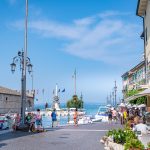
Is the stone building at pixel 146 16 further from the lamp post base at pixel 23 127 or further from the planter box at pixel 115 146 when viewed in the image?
the planter box at pixel 115 146

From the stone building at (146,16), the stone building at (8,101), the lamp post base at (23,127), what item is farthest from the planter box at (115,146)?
the stone building at (8,101)

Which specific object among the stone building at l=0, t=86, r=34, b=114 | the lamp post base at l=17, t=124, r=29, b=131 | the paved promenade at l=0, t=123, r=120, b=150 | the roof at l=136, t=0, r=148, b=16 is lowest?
the paved promenade at l=0, t=123, r=120, b=150

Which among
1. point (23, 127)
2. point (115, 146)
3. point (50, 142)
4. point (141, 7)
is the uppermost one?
point (141, 7)

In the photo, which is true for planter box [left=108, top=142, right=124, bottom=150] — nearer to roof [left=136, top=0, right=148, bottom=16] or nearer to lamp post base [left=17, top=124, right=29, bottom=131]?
lamp post base [left=17, top=124, right=29, bottom=131]

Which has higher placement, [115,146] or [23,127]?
[23,127]

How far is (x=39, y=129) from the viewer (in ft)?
100

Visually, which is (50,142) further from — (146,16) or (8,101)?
(8,101)

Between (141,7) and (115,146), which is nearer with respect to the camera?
(115,146)

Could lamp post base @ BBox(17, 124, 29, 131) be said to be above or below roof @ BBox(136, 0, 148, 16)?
below

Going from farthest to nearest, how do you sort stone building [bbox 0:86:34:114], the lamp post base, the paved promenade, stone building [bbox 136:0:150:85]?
stone building [bbox 0:86:34:114], stone building [bbox 136:0:150:85], the lamp post base, the paved promenade

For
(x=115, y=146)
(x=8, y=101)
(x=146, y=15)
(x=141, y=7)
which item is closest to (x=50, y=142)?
(x=115, y=146)

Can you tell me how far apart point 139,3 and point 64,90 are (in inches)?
2932

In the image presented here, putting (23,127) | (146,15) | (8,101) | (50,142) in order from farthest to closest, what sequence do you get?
(8,101), (146,15), (23,127), (50,142)

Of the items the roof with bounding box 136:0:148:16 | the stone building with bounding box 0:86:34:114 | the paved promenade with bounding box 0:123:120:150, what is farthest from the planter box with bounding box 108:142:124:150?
the stone building with bounding box 0:86:34:114
